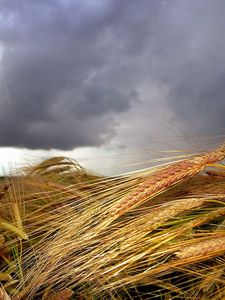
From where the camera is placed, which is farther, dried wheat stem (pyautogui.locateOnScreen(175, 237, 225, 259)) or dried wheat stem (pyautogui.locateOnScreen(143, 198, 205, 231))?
dried wheat stem (pyautogui.locateOnScreen(143, 198, 205, 231))

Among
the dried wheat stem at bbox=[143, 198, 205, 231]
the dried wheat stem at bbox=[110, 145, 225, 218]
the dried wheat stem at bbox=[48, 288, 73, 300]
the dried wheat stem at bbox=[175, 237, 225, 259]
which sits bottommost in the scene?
the dried wheat stem at bbox=[48, 288, 73, 300]

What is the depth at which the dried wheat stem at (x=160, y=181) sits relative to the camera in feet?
4.88

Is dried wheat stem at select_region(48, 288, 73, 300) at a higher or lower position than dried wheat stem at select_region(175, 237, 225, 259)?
lower

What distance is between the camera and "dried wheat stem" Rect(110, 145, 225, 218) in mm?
1486

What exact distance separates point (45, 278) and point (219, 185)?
748mm

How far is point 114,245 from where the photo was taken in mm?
1579

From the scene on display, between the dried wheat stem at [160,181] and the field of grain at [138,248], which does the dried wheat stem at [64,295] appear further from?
the dried wheat stem at [160,181]

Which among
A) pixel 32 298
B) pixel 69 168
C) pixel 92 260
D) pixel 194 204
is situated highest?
pixel 69 168

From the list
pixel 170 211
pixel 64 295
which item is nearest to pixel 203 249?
pixel 170 211

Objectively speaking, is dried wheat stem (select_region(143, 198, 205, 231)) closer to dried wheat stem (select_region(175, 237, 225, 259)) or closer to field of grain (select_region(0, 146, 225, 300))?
field of grain (select_region(0, 146, 225, 300))

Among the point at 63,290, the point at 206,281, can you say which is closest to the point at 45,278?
the point at 63,290

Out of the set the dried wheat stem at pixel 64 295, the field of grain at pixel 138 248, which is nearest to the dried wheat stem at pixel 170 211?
the field of grain at pixel 138 248

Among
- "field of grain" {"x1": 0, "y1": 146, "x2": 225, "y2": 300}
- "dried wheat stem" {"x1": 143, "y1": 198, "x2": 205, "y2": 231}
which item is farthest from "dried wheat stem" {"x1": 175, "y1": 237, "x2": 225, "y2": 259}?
"dried wheat stem" {"x1": 143, "y1": 198, "x2": 205, "y2": 231}

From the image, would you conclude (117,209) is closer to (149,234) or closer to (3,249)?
(149,234)
